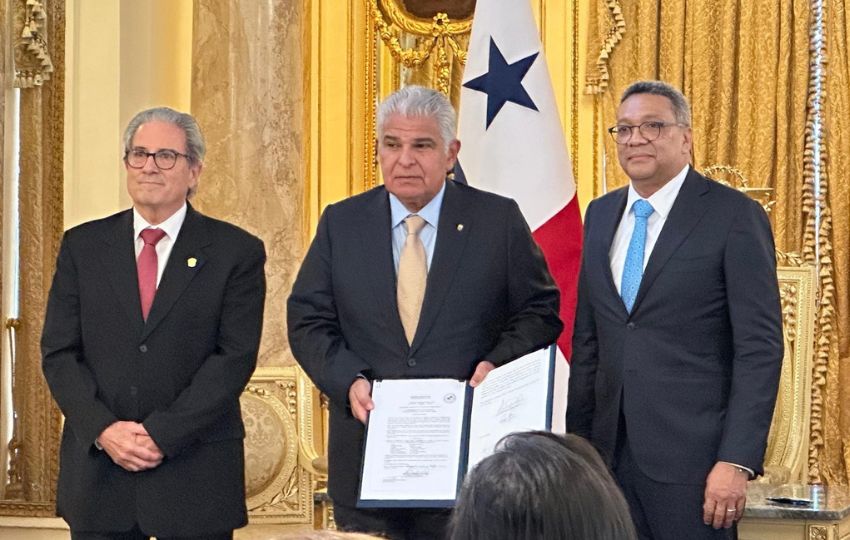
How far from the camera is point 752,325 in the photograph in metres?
→ 3.52

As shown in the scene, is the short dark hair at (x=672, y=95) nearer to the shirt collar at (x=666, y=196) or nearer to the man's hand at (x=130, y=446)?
the shirt collar at (x=666, y=196)

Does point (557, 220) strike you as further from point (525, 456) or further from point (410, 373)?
point (525, 456)

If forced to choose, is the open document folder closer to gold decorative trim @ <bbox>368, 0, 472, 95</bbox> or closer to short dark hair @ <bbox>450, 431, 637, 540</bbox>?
short dark hair @ <bbox>450, 431, 637, 540</bbox>

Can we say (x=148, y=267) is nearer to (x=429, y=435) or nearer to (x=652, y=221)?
(x=429, y=435)

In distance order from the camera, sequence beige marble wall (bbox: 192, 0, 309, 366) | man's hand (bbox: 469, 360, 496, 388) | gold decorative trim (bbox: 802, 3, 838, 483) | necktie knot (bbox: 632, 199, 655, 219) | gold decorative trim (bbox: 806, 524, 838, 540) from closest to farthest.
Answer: man's hand (bbox: 469, 360, 496, 388) → necktie knot (bbox: 632, 199, 655, 219) → gold decorative trim (bbox: 806, 524, 838, 540) → gold decorative trim (bbox: 802, 3, 838, 483) → beige marble wall (bbox: 192, 0, 309, 366)

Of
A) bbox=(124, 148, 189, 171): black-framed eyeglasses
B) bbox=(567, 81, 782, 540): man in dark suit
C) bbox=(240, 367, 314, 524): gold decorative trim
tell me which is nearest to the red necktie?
bbox=(124, 148, 189, 171): black-framed eyeglasses

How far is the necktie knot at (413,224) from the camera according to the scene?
372 centimetres

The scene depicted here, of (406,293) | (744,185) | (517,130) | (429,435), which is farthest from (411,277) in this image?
(744,185)

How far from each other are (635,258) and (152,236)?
4.40ft

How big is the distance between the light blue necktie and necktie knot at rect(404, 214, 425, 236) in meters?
0.57

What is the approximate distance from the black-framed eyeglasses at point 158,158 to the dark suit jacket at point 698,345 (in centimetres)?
126

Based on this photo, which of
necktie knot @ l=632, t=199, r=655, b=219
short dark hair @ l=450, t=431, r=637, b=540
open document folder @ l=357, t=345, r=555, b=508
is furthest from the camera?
necktie knot @ l=632, t=199, r=655, b=219

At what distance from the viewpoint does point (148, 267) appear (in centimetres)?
379

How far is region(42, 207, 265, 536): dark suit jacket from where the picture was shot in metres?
3.62
